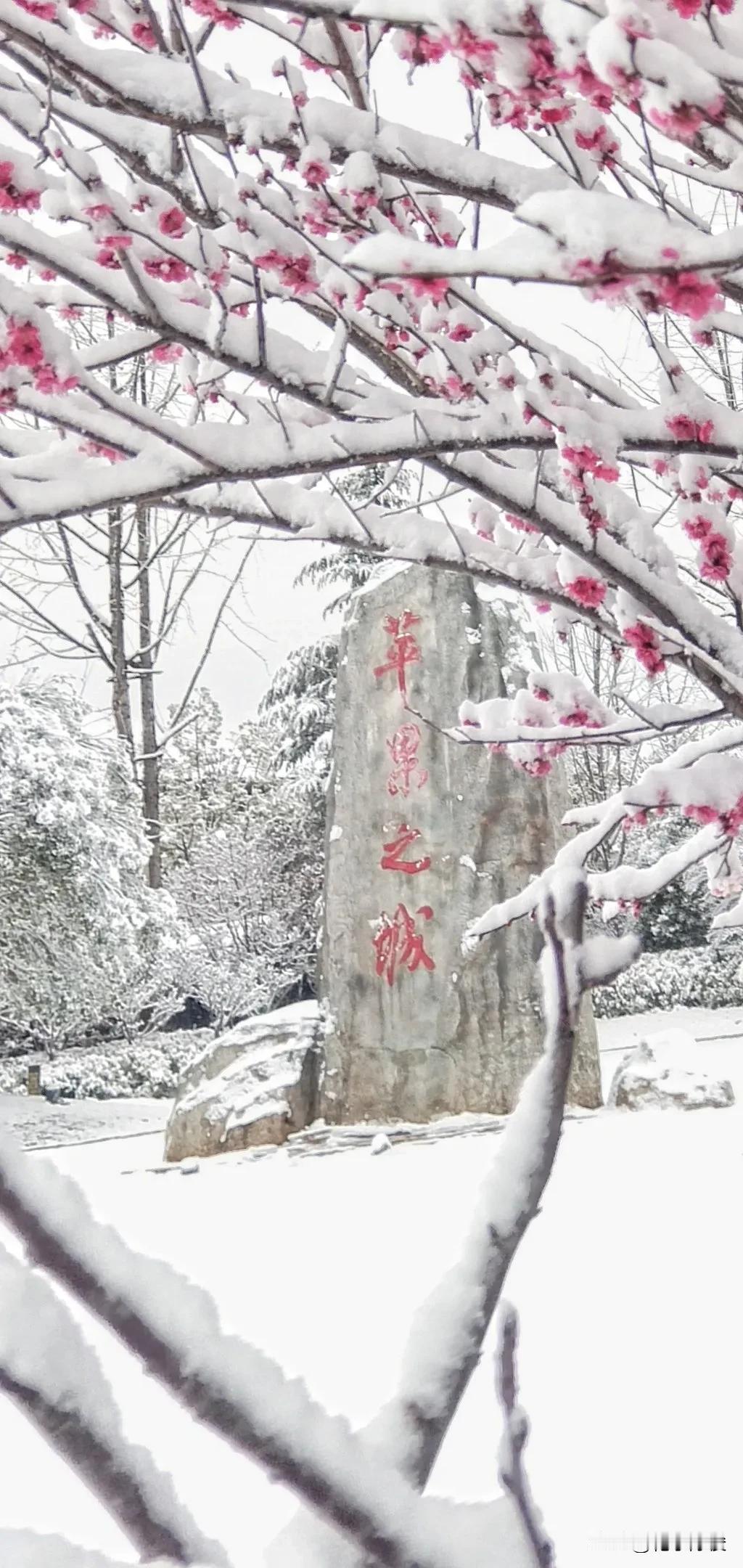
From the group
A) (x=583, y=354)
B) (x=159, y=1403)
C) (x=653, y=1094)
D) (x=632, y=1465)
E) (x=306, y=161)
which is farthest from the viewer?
(x=583, y=354)

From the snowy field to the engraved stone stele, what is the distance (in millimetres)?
725

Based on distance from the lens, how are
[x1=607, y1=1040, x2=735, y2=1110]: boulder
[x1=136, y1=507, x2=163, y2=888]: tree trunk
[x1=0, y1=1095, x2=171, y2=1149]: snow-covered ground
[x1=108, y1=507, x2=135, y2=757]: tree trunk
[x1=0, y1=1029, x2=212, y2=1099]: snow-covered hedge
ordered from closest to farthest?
[x1=607, y1=1040, x2=735, y2=1110]: boulder → [x1=0, y1=1095, x2=171, y2=1149]: snow-covered ground → [x1=0, y1=1029, x2=212, y2=1099]: snow-covered hedge → [x1=108, y1=507, x2=135, y2=757]: tree trunk → [x1=136, y1=507, x2=163, y2=888]: tree trunk

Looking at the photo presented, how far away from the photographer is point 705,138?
154 centimetres

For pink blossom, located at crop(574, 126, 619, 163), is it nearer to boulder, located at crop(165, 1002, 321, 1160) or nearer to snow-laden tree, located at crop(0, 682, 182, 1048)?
boulder, located at crop(165, 1002, 321, 1160)

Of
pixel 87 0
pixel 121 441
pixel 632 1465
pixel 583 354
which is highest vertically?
pixel 583 354

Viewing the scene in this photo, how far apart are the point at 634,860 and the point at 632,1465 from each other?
40.1 ft

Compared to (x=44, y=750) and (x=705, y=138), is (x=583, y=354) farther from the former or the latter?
(x=705, y=138)

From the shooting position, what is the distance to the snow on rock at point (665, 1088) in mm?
5254

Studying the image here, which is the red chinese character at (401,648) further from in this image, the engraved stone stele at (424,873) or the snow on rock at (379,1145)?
the snow on rock at (379,1145)

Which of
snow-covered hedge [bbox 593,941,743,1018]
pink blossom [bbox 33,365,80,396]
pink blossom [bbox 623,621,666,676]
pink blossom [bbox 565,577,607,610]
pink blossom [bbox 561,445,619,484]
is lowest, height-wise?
snow-covered hedge [bbox 593,941,743,1018]

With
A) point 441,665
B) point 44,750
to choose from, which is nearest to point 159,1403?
point 441,665

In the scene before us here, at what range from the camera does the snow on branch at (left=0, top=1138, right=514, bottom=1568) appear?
0.35 metres

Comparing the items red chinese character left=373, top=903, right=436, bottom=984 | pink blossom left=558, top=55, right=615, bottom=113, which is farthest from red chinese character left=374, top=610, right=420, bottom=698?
pink blossom left=558, top=55, right=615, bottom=113

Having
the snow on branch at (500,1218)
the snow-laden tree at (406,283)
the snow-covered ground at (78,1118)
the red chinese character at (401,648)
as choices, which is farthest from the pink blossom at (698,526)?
the snow-covered ground at (78,1118)
